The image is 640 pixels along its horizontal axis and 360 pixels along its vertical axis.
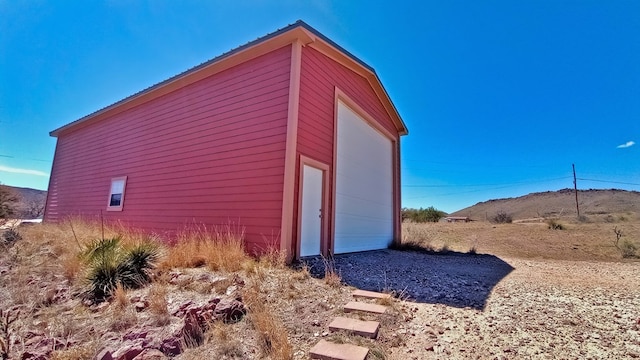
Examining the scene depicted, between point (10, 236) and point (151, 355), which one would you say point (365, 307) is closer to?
point (151, 355)

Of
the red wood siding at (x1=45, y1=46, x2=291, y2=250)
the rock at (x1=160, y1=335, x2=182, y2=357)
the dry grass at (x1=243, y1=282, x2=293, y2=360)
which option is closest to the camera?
the dry grass at (x1=243, y1=282, x2=293, y2=360)

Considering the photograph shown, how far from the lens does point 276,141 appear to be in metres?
5.92

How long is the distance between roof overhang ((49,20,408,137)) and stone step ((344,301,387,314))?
16.7 feet

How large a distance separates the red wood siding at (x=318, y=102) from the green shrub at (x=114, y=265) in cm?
253

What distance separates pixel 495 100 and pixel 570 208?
28539 millimetres

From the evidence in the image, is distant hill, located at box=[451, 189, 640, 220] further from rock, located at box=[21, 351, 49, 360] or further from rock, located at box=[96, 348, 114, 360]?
rock, located at box=[21, 351, 49, 360]

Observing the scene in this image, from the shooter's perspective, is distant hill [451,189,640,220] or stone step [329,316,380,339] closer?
stone step [329,316,380,339]

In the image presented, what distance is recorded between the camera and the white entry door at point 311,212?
601 centimetres

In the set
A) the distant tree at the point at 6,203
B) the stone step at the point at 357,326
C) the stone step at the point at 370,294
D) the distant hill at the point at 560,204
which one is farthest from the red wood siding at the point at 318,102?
the distant hill at the point at 560,204

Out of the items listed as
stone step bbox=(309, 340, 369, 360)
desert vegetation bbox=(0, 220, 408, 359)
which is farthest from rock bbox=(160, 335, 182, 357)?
stone step bbox=(309, 340, 369, 360)

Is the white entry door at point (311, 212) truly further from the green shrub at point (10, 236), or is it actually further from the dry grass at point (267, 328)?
the green shrub at point (10, 236)

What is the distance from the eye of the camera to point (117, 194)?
9531 millimetres

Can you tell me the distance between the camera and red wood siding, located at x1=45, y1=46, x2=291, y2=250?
599 centimetres

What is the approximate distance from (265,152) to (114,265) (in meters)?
3.20
